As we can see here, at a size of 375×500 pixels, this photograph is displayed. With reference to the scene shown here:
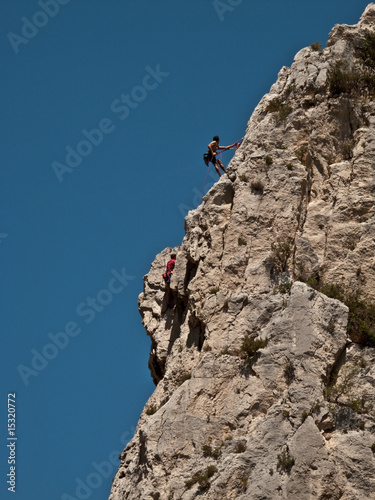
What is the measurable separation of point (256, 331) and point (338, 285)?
2.94m

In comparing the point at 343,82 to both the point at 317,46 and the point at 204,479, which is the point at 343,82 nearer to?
the point at 317,46

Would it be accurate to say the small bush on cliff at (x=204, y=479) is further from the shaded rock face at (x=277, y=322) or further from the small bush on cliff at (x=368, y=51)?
the small bush on cliff at (x=368, y=51)

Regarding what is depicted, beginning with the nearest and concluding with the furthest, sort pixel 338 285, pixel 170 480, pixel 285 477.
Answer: pixel 285 477 → pixel 170 480 → pixel 338 285

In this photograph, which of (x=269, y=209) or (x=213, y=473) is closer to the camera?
(x=213, y=473)

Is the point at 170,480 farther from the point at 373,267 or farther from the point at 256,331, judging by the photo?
the point at 373,267

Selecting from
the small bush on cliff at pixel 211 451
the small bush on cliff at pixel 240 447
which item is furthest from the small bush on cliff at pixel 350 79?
the small bush on cliff at pixel 211 451

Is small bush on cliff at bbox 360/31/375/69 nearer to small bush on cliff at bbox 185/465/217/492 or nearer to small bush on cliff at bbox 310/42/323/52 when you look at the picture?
small bush on cliff at bbox 310/42/323/52

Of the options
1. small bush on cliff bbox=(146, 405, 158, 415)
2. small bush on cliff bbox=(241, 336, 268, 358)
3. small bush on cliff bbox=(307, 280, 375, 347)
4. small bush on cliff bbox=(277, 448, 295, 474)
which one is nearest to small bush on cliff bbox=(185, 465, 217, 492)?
small bush on cliff bbox=(277, 448, 295, 474)

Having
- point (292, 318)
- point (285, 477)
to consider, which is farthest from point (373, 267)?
point (285, 477)

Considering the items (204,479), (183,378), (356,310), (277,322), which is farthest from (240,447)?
(356,310)

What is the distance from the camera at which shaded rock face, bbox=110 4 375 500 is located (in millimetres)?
23516

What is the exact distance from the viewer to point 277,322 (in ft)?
83.9

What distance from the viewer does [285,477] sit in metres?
23.0

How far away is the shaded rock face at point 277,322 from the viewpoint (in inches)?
926
